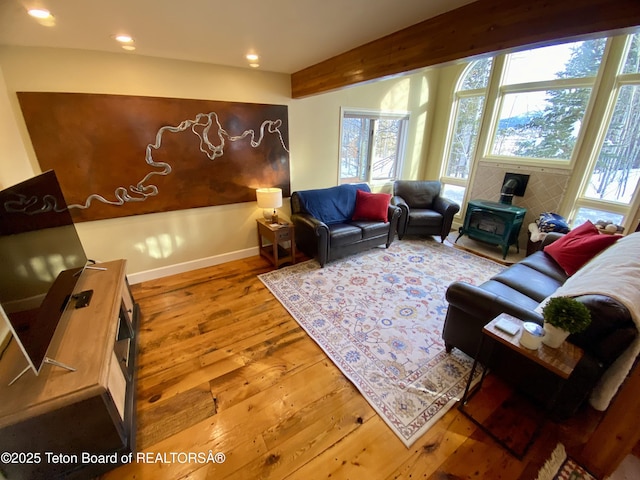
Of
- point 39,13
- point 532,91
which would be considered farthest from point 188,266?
point 532,91

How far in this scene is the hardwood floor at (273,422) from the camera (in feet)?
4.52

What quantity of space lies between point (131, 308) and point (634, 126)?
17.7ft

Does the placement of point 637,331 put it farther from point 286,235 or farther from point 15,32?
point 15,32

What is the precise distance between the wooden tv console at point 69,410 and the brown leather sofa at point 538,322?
2093mm

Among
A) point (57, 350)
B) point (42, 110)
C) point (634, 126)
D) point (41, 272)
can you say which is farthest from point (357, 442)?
point (634, 126)

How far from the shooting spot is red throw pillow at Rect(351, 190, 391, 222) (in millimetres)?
3746

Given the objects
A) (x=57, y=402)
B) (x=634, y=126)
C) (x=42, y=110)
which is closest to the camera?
(x=57, y=402)

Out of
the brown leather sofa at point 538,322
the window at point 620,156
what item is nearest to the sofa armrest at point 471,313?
the brown leather sofa at point 538,322

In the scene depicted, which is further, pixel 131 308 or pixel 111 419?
pixel 131 308

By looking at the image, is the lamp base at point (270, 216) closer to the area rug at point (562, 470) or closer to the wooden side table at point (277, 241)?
the wooden side table at point (277, 241)

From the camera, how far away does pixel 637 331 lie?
1278 millimetres

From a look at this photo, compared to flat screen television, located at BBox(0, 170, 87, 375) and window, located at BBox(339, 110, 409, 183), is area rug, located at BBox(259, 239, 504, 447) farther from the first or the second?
flat screen television, located at BBox(0, 170, 87, 375)

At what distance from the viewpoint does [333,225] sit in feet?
11.8

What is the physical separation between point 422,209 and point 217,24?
3651 millimetres
